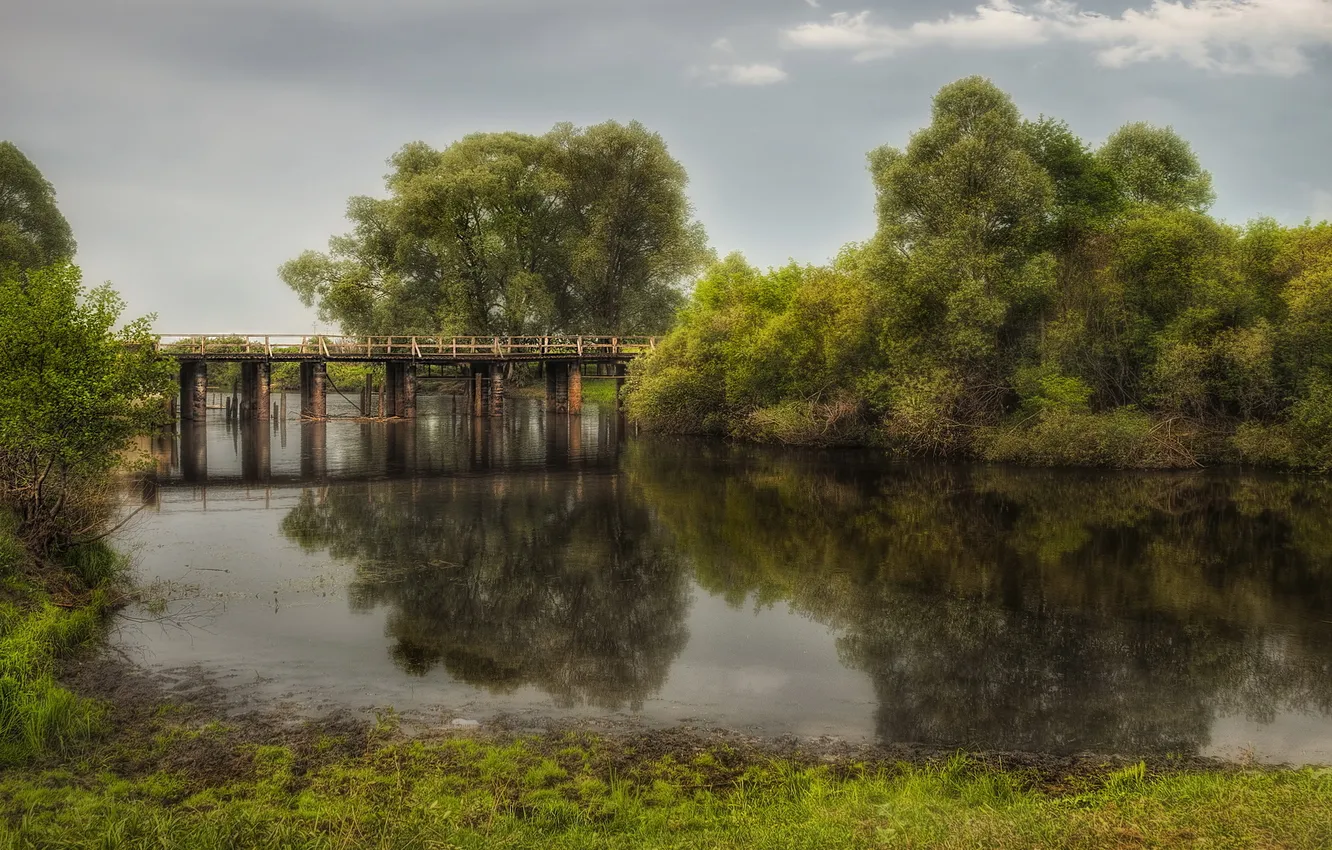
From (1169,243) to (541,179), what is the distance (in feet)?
137

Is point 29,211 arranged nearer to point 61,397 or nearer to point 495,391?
point 495,391

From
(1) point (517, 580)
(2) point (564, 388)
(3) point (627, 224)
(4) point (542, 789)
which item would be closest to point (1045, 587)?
(1) point (517, 580)

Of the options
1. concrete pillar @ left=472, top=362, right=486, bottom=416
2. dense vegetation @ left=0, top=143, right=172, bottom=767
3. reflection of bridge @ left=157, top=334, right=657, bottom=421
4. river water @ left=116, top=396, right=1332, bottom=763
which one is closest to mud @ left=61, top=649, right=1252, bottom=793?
river water @ left=116, top=396, right=1332, bottom=763

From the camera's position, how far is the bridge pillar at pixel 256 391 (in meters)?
53.5

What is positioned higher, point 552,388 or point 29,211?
point 29,211

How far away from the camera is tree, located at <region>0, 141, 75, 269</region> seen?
189 feet

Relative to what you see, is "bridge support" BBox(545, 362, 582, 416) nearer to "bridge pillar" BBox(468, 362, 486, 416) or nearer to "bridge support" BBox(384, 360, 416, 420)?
"bridge pillar" BBox(468, 362, 486, 416)

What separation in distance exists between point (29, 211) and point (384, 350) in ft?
83.1

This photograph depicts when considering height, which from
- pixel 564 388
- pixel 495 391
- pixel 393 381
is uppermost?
pixel 393 381

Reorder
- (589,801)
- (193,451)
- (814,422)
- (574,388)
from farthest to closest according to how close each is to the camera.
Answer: (574,388) < (814,422) < (193,451) < (589,801)

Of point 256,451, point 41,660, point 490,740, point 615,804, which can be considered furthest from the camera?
point 256,451

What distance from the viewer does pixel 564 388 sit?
64.6m

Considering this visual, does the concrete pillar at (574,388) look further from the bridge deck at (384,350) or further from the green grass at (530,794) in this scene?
the green grass at (530,794)

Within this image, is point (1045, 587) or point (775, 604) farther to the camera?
point (1045, 587)
